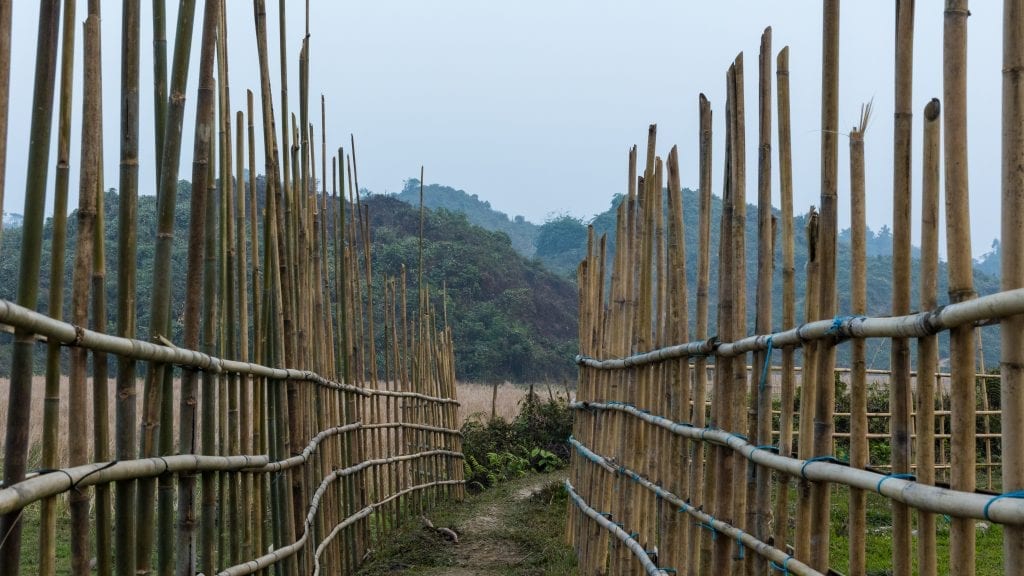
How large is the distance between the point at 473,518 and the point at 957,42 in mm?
6125

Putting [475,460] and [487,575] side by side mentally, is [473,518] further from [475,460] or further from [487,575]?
[475,460]

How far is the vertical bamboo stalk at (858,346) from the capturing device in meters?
2.10

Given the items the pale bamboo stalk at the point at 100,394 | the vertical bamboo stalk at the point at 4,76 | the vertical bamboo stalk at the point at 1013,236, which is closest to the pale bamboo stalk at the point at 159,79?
the pale bamboo stalk at the point at 100,394

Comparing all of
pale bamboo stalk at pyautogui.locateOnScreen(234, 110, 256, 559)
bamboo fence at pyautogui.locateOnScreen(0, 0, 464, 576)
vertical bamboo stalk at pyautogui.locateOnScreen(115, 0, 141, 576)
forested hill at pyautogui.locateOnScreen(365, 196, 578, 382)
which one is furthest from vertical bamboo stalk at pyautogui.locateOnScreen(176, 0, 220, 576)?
forested hill at pyautogui.locateOnScreen(365, 196, 578, 382)

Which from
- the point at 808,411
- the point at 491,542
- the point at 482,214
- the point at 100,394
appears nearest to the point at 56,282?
the point at 100,394

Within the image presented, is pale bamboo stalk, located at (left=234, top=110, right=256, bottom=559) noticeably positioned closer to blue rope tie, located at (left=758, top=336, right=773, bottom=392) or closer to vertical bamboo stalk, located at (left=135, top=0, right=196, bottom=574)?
vertical bamboo stalk, located at (left=135, top=0, right=196, bottom=574)

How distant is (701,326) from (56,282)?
2.09m

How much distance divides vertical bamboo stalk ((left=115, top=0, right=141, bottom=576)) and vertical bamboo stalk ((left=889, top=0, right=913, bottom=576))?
1.47 m

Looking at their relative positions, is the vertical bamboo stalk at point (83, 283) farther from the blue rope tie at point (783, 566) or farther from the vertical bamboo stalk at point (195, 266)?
the blue rope tie at point (783, 566)

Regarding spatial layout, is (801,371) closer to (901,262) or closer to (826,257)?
(826,257)

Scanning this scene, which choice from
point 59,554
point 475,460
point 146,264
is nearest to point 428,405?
point 475,460

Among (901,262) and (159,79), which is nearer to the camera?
(901,262)

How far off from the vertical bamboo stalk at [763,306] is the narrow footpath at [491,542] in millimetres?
2778

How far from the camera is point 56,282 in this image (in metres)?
1.75
